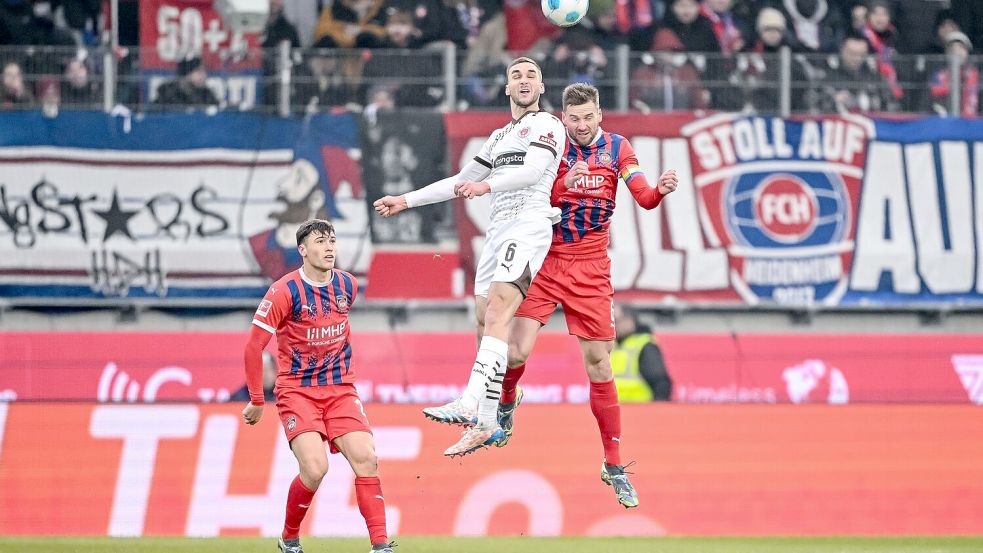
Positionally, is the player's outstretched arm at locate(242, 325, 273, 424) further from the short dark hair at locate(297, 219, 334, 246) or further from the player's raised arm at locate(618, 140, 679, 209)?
the player's raised arm at locate(618, 140, 679, 209)

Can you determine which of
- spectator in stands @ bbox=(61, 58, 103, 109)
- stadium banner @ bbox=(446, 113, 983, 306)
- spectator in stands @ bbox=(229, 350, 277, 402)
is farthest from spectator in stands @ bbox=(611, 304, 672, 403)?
spectator in stands @ bbox=(61, 58, 103, 109)

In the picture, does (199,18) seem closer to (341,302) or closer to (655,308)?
(655,308)

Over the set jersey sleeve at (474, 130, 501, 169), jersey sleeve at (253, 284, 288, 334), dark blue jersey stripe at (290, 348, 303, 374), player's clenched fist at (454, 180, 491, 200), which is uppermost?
jersey sleeve at (474, 130, 501, 169)

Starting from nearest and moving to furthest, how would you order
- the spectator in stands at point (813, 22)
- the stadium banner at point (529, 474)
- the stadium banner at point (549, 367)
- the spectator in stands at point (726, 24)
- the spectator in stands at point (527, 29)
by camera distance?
the stadium banner at point (529, 474) < the stadium banner at point (549, 367) < the spectator in stands at point (527, 29) < the spectator in stands at point (726, 24) < the spectator in stands at point (813, 22)

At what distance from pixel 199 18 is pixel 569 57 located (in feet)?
13.6

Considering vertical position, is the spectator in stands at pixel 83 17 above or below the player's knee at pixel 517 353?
above

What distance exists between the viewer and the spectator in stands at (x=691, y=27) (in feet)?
58.6

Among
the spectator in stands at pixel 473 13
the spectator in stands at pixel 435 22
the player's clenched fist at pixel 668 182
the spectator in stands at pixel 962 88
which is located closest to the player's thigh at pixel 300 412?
the player's clenched fist at pixel 668 182

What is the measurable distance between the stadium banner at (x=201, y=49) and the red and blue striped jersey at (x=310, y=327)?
7.23 m

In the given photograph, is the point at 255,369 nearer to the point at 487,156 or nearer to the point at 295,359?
the point at 295,359

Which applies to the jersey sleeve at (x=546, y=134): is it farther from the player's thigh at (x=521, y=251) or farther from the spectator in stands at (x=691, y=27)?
the spectator in stands at (x=691, y=27)

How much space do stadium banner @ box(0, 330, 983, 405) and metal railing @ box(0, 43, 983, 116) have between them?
2659 millimetres

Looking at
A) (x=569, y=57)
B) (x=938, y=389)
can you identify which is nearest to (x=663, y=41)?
(x=569, y=57)

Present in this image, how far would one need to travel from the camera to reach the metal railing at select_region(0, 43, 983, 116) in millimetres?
16562
